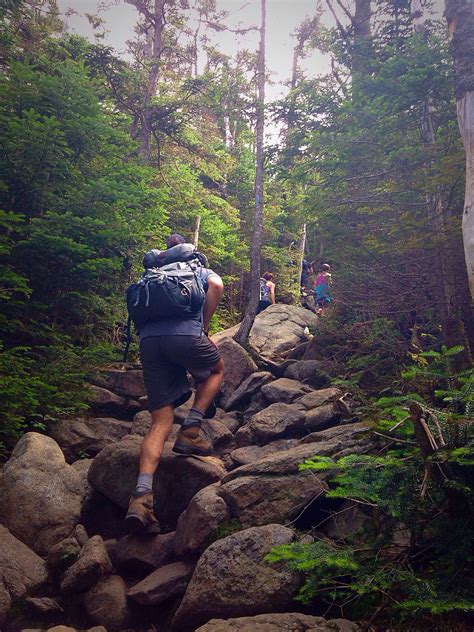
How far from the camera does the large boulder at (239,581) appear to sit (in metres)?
3.25

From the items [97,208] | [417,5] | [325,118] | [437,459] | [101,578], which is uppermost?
[417,5]

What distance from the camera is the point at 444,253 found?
7.42 m

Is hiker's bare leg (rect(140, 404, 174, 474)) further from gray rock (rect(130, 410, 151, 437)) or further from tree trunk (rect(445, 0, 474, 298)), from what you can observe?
tree trunk (rect(445, 0, 474, 298))

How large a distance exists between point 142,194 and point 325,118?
18.8ft

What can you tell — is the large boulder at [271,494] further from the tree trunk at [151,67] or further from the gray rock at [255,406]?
the tree trunk at [151,67]

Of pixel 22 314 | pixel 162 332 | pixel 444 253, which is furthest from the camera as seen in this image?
pixel 22 314

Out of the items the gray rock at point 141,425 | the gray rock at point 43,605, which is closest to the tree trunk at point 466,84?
the gray rock at point 141,425

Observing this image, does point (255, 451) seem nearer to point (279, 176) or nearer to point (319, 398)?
point (319, 398)

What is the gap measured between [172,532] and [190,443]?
970mm

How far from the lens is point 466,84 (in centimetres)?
596

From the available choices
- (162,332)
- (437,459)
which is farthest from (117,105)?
(437,459)

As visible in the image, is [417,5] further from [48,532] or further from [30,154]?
[48,532]

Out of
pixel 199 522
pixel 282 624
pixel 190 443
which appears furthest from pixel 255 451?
pixel 282 624

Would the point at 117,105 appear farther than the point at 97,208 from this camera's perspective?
Yes
